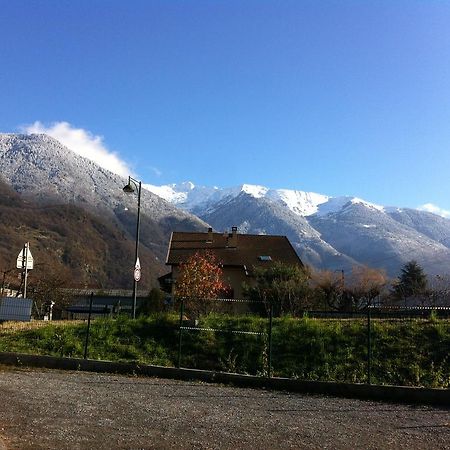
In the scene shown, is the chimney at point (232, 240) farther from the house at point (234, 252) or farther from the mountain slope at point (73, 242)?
the mountain slope at point (73, 242)

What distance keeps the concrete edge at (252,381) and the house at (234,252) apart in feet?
91.5

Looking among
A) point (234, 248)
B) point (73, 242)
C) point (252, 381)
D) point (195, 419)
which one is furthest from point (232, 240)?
point (73, 242)

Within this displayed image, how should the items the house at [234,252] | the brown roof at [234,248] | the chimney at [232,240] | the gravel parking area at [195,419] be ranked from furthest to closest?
the chimney at [232,240], the brown roof at [234,248], the house at [234,252], the gravel parking area at [195,419]

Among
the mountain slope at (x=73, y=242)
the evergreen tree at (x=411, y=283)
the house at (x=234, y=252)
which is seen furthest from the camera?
the mountain slope at (x=73, y=242)

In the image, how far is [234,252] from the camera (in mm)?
49781

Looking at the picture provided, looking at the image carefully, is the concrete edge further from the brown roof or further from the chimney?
the chimney

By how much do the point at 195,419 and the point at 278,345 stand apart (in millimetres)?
7673

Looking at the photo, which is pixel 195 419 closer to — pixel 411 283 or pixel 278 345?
pixel 278 345

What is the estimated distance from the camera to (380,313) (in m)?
20.9

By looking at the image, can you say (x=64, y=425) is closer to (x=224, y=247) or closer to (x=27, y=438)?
(x=27, y=438)

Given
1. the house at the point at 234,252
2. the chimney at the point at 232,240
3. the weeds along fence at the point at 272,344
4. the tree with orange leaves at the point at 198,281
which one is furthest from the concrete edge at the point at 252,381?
the chimney at the point at 232,240

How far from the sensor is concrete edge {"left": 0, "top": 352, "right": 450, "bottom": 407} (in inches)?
451

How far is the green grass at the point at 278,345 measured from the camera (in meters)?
14.5

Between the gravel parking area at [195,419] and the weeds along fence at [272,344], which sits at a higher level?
the weeds along fence at [272,344]
